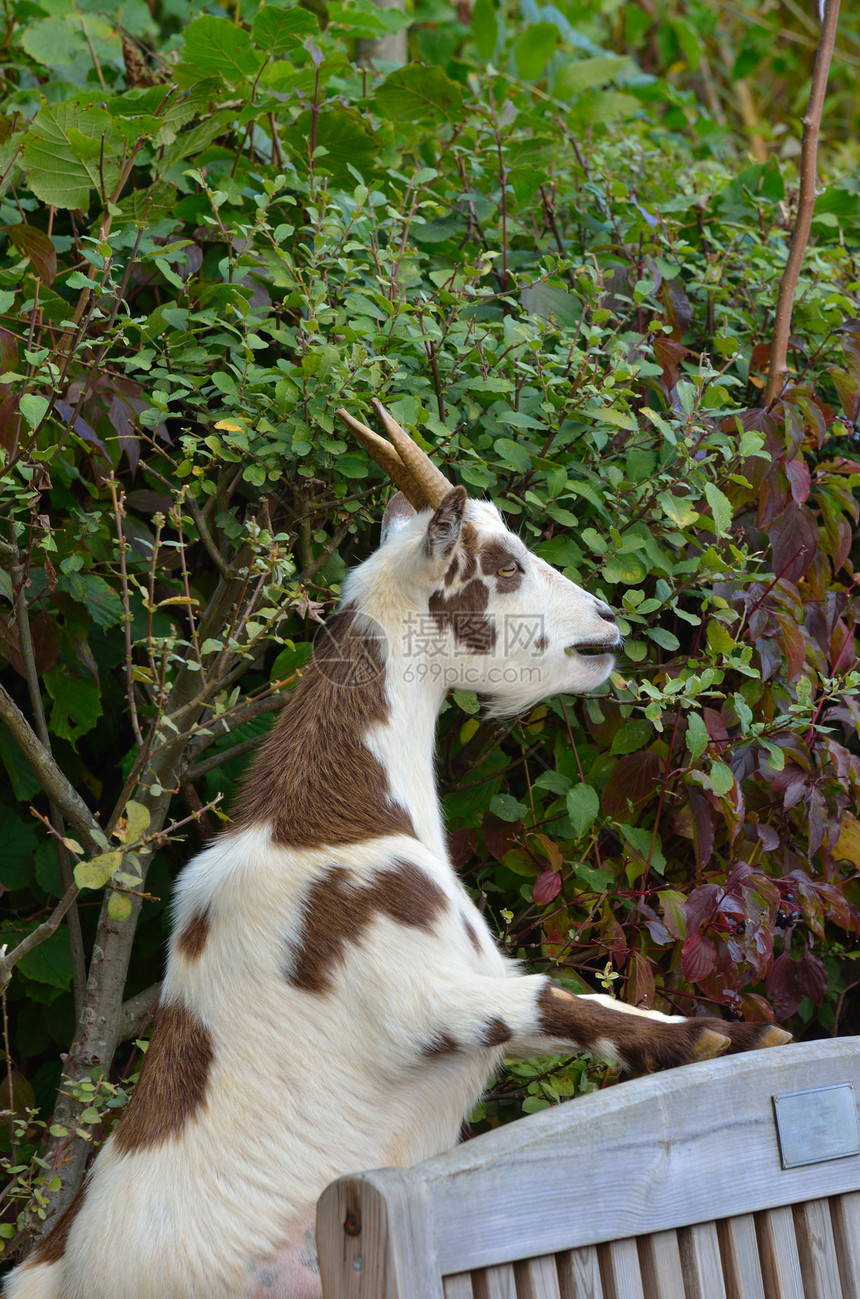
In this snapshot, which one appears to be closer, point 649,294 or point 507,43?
point 649,294

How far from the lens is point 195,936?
1.72 m

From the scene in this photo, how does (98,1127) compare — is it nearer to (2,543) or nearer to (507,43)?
(2,543)

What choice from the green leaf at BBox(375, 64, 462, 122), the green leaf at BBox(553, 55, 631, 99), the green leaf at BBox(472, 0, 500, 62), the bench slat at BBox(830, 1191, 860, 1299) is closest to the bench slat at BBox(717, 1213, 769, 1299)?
the bench slat at BBox(830, 1191, 860, 1299)

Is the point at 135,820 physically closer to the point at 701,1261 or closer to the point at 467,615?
the point at 467,615

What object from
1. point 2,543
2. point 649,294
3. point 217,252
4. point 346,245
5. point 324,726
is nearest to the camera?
point 324,726

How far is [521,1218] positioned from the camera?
1.30 meters

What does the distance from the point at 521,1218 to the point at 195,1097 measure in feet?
1.73

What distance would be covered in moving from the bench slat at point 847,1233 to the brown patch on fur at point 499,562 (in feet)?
3.57

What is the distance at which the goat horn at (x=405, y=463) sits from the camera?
6.00 ft

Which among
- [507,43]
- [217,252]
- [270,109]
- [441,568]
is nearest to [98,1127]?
[441,568]

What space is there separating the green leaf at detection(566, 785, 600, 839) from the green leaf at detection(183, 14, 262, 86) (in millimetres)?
1787

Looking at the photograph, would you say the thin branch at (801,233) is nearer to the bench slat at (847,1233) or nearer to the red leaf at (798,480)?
the red leaf at (798,480)

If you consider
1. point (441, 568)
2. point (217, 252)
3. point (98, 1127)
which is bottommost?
point (98, 1127)

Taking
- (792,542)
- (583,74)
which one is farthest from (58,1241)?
(583,74)
